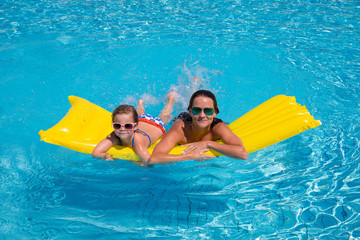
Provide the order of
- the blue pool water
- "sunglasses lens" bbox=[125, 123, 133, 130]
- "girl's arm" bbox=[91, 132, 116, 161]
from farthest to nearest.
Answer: "girl's arm" bbox=[91, 132, 116, 161], "sunglasses lens" bbox=[125, 123, 133, 130], the blue pool water

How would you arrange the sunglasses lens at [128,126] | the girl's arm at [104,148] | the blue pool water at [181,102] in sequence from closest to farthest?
the blue pool water at [181,102] → the sunglasses lens at [128,126] → the girl's arm at [104,148]

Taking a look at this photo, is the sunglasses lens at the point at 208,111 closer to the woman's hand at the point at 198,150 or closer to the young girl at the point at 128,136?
the woman's hand at the point at 198,150

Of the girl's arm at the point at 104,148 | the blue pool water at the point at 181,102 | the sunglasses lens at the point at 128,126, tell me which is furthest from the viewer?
the girl's arm at the point at 104,148

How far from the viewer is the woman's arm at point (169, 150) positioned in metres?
3.75

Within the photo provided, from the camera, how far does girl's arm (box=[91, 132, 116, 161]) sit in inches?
155

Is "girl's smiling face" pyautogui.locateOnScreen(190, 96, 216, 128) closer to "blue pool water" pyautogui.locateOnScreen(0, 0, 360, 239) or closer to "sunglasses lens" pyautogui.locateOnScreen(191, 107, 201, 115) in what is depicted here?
"sunglasses lens" pyautogui.locateOnScreen(191, 107, 201, 115)

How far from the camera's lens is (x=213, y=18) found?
28.3 feet

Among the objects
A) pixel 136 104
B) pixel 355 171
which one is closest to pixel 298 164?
pixel 355 171

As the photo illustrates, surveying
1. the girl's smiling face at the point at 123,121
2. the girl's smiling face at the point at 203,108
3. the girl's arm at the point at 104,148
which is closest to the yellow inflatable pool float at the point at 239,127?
the girl's arm at the point at 104,148

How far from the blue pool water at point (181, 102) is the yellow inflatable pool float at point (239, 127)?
18.0 inches

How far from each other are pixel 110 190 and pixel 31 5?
7.06 meters

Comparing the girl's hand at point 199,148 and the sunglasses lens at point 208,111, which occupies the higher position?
the sunglasses lens at point 208,111

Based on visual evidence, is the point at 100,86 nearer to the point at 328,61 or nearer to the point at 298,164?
the point at 298,164

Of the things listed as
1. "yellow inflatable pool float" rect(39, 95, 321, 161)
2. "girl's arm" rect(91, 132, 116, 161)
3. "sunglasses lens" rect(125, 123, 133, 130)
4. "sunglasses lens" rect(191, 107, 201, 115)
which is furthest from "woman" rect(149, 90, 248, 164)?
"girl's arm" rect(91, 132, 116, 161)
